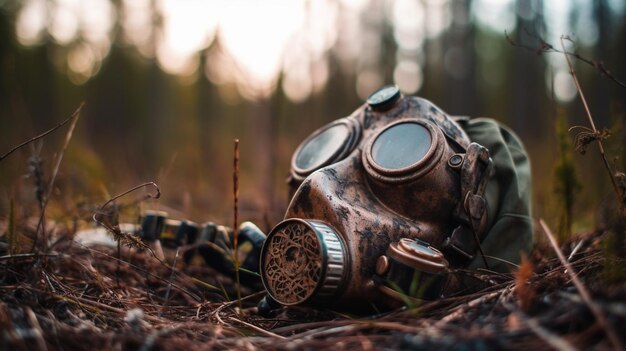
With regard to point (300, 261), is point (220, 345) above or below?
below

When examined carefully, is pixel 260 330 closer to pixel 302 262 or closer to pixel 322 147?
pixel 302 262

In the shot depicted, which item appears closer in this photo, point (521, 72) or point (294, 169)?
point (294, 169)

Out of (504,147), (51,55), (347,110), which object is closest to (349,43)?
(347,110)

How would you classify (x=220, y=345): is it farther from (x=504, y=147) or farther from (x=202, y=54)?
(x=202, y=54)

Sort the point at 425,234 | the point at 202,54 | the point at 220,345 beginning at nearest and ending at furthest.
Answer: the point at 220,345, the point at 425,234, the point at 202,54

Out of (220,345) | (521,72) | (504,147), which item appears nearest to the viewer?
(220,345)

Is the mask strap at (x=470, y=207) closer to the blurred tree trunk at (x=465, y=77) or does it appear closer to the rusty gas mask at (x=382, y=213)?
the rusty gas mask at (x=382, y=213)

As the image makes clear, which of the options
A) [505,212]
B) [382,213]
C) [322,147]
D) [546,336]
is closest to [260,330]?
[382,213]
